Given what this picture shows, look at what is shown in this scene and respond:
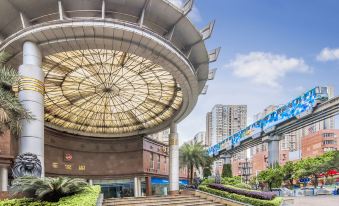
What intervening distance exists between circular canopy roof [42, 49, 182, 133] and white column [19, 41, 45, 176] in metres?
6.97

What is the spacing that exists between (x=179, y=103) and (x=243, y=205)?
19.0 meters

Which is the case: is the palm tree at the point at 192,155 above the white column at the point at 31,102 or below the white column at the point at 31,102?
below

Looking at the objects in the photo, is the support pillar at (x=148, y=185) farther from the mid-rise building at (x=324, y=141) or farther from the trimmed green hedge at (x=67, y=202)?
the mid-rise building at (x=324, y=141)

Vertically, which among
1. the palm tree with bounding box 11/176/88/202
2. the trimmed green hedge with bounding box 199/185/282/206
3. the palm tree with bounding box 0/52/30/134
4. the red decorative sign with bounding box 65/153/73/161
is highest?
the palm tree with bounding box 0/52/30/134

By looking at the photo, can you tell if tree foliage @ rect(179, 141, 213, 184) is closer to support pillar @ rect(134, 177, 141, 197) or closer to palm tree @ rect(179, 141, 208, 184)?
palm tree @ rect(179, 141, 208, 184)

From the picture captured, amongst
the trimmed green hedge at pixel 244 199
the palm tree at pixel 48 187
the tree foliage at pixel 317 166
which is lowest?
the tree foliage at pixel 317 166

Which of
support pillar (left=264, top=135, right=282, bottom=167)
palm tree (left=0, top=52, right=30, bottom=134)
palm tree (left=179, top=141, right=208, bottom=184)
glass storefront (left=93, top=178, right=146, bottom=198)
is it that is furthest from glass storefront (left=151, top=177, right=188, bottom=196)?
palm tree (left=0, top=52, right=30, bottom=134)

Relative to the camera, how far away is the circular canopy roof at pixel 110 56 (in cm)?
2378

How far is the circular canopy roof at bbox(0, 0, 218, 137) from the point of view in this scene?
78.0 ft

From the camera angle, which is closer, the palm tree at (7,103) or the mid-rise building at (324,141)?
the palm tree at (7,103)

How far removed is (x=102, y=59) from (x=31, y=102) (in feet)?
37.2

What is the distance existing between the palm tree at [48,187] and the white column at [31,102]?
507 centimetres

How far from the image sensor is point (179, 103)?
43.3m

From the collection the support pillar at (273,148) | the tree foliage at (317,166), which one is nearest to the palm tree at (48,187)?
the support pillar at (273,148)
